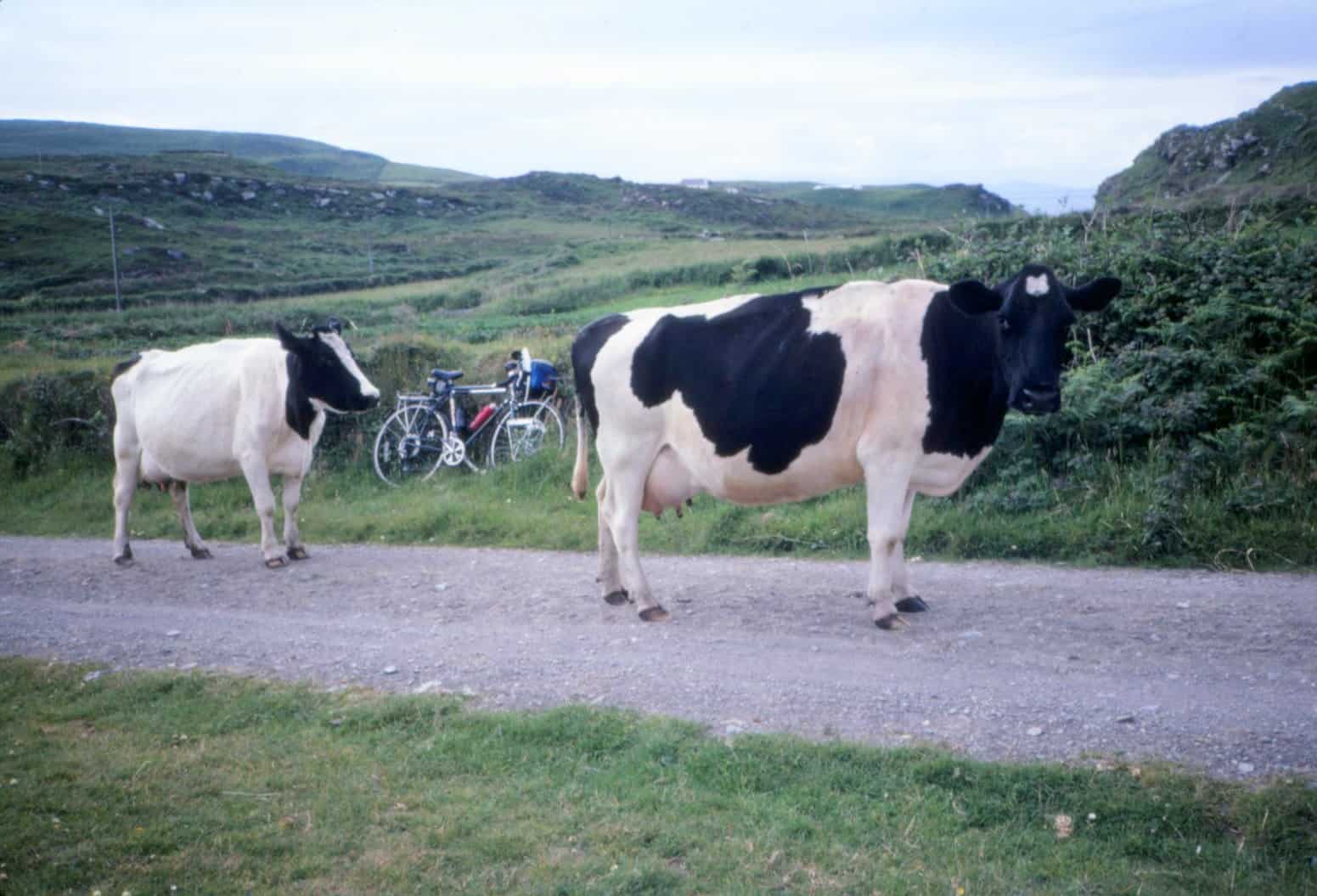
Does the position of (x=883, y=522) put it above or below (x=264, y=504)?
above

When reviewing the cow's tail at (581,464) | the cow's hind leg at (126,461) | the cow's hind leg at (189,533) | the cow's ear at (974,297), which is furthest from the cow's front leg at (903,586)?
the cow's hind leg at (126,461)

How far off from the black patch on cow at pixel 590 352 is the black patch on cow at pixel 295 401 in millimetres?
4161

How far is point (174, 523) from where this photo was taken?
14531 millimetres

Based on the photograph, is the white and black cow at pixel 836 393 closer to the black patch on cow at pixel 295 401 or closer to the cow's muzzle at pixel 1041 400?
the cow's muzzle at pixel 1041 400

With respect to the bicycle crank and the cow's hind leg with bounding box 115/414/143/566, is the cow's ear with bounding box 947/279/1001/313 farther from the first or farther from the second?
the bicycle crank

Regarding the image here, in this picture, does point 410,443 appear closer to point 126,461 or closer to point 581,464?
point 126,461

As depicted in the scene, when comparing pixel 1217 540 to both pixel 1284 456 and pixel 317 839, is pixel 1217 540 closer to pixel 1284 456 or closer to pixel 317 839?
Answer: pixel 1284 456

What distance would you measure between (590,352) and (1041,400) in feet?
11.5

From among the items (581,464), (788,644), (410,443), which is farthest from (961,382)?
(410,443)

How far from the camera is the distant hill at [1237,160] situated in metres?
24.2

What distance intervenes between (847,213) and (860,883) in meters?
92.0

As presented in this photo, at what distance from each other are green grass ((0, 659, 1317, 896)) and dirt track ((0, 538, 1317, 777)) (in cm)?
43

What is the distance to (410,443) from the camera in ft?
54.0

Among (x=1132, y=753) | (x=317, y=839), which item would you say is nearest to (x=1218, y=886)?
(x=1132, y=753)
